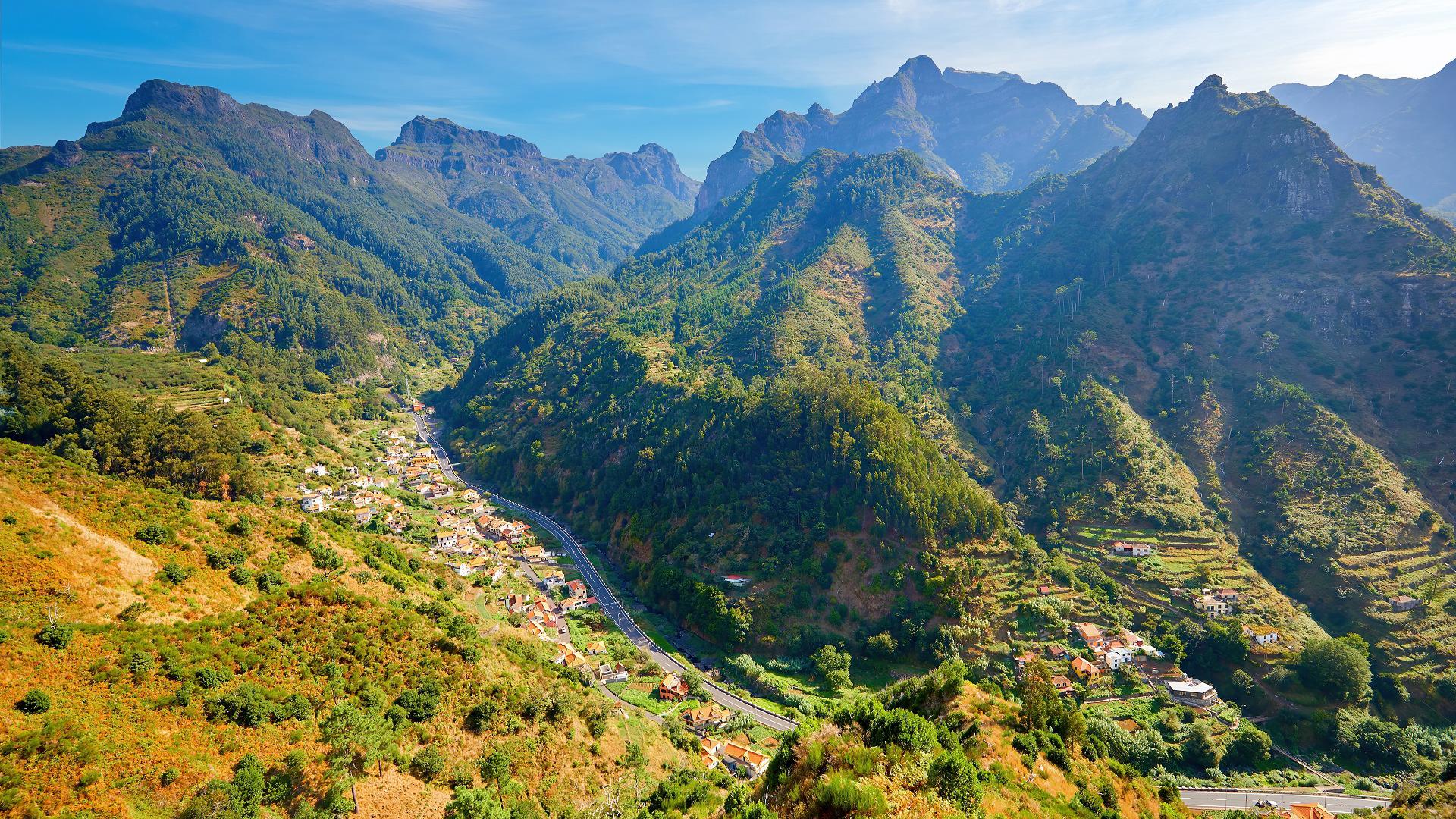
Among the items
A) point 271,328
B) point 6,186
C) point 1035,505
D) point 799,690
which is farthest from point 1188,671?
point 6,186

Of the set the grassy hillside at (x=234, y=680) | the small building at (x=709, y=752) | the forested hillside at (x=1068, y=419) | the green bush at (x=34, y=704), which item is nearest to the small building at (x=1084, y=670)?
the forested hillside at (x=1068, y=419)

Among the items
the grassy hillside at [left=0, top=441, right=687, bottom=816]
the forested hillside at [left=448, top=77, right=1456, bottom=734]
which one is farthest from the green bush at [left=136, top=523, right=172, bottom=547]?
the forested hillside at [left=448, top=77, right=1456, bottom=734]

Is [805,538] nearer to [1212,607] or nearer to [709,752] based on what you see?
[709,752]

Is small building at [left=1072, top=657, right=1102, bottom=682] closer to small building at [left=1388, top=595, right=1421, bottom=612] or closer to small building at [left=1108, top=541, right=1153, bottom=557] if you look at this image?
small building at [left=1108, top=541, right=1153, bottom=557]

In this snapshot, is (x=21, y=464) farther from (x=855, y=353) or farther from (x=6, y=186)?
(x=6, y=186)

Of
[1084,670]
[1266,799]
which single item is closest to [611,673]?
[1084,670]
